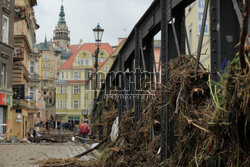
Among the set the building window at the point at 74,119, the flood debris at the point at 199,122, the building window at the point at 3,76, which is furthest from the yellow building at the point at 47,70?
the flood debris at the point at 199,122

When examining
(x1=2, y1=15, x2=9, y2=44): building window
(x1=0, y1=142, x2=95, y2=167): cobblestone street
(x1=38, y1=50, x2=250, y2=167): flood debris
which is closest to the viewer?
(x1=38, y1=50, x2=250, y2=167): flood debris

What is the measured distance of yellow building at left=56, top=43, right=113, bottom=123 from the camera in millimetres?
87625

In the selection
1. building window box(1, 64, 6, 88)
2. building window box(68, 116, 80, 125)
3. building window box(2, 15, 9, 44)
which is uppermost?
building window box(2, 15, 9, 44)

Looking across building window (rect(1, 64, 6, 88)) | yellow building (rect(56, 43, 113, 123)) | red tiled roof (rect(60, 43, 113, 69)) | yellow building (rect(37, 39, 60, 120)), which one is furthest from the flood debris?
yellow building (rect(37, 39, 60, 120))

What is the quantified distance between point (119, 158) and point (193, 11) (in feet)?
60.1

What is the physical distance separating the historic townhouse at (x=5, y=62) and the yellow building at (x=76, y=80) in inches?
2035

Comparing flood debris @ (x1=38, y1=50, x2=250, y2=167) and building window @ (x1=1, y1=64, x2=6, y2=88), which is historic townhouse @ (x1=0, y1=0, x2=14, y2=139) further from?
flood debris @ (x1=38, y1=50, x2=250, y2=167)

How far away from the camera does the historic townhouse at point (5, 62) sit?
101 feet

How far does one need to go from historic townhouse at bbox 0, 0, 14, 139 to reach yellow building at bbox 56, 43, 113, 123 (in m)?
51.7

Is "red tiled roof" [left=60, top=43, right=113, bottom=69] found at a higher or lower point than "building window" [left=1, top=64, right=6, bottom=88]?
higher

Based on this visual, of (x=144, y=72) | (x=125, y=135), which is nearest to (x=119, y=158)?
(x=125, y=135)

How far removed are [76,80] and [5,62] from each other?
58.1 m

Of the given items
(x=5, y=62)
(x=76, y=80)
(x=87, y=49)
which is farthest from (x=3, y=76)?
(x=87, y=49)

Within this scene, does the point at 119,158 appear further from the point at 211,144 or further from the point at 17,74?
the point at 17,74
